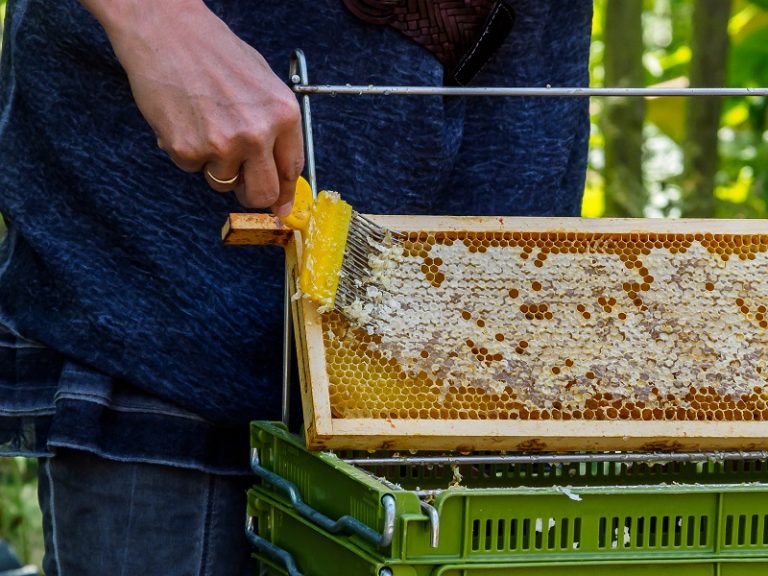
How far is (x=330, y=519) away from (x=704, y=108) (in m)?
3.63

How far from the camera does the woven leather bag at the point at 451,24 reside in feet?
4.96

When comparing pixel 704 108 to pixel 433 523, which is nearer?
pixel 433 523

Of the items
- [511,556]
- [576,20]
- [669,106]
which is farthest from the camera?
[669,106]

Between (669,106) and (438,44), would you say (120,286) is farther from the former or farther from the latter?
(669,106)

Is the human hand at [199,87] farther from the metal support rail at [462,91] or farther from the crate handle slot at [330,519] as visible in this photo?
the crate handle slot at [330,519]

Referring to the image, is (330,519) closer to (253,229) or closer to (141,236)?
(253,229)

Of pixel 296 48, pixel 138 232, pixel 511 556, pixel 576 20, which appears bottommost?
pixel 511 556

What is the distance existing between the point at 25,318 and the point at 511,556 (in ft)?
2.42

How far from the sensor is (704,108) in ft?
14.8

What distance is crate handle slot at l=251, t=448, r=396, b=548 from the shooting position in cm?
106

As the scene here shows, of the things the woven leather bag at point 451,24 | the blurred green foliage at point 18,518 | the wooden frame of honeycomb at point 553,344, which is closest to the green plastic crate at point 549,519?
the wooden frame of honeycomb at point 553,344

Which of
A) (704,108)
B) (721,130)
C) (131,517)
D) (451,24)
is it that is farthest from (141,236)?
(721,130)

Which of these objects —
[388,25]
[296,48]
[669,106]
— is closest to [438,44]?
[388,25]

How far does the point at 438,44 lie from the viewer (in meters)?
1.56
